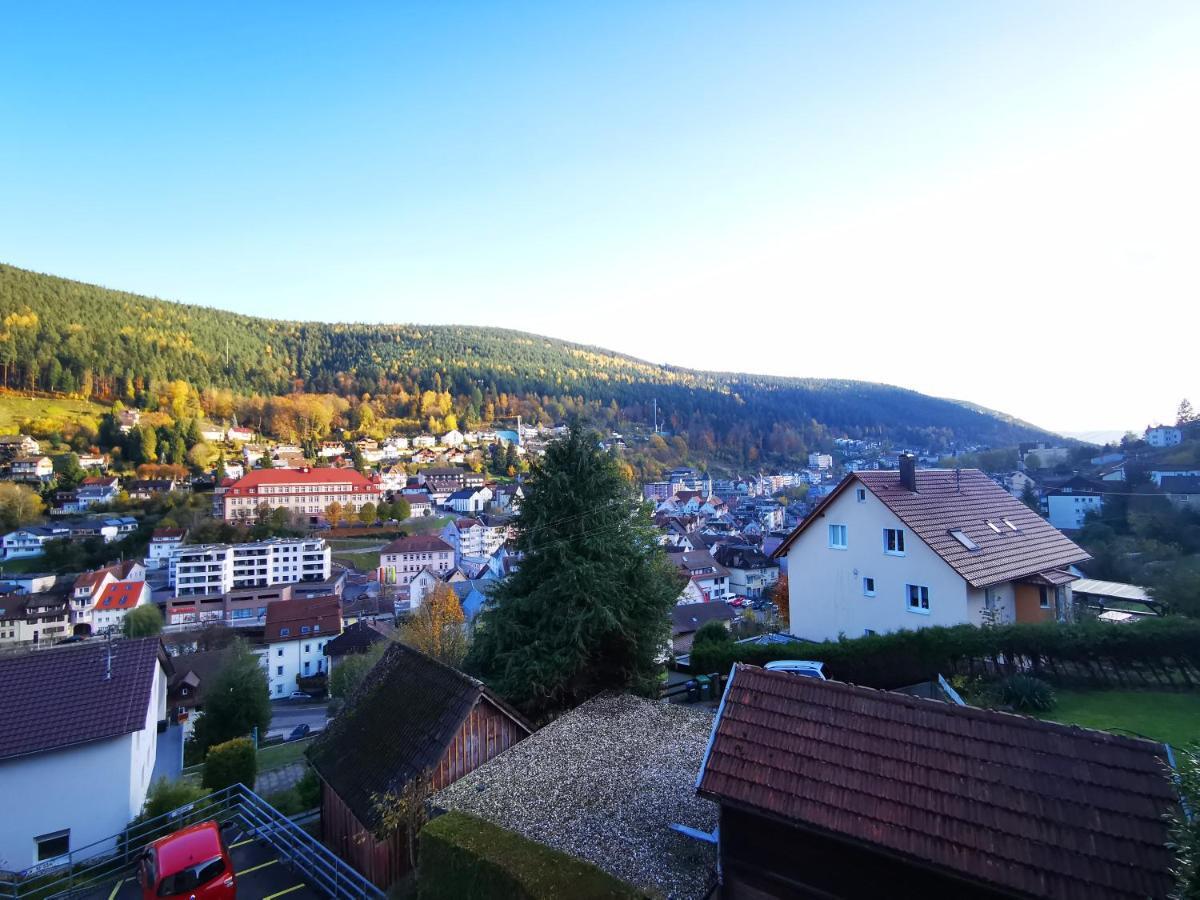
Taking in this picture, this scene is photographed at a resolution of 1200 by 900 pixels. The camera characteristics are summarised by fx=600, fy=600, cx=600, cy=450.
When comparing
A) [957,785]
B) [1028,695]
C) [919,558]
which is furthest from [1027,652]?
[957,785]

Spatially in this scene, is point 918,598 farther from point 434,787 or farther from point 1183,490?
point 1183,490

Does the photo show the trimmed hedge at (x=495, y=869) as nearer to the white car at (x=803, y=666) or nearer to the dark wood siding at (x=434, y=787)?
the dark wood siding at (x=434, y=787)

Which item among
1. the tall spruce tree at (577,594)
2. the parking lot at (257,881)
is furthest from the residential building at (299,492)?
the parking lot at (257,881)

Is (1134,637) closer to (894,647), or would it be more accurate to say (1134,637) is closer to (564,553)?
(894,647)

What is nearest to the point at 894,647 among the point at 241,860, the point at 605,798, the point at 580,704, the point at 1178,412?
the point at 580,704

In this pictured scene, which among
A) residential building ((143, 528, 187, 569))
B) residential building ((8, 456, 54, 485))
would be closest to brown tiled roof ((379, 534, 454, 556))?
residential building ((143, 528, 187, 569))

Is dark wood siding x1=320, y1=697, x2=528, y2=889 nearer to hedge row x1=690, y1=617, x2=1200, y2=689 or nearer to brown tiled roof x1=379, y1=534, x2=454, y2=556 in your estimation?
hedge row x1=690, y1=617, x2=1200, y2=689
